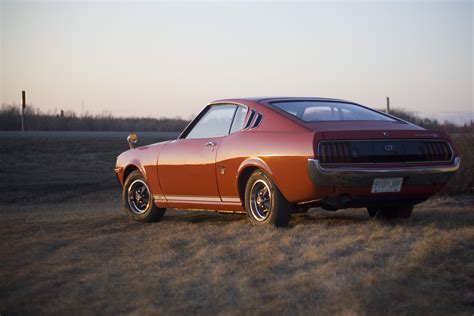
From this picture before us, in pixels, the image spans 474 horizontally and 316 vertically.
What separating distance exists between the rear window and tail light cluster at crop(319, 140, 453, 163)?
0.62 metres

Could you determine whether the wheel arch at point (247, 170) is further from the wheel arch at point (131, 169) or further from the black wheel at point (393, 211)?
the wheel arch at point (131, 169)

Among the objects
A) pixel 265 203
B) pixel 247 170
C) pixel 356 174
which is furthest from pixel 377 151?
pixel 247 170

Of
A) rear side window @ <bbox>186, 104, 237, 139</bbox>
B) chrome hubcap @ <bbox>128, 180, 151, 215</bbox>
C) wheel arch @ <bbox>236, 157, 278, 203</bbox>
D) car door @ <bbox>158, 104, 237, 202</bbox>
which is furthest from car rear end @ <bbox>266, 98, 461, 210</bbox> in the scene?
chrome hubcap @ <bbox>128, 180, 151, 215</bbox>

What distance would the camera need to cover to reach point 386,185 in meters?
7.61

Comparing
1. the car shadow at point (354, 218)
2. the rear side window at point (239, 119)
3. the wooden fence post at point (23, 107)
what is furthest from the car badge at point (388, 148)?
the wooden fence post at point (23, 107)

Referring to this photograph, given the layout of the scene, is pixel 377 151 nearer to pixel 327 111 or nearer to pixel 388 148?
pixel 388 148

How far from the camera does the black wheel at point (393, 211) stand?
8688 mm

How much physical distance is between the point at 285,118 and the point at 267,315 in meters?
3.05

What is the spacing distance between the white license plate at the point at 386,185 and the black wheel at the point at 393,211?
3.34 feet

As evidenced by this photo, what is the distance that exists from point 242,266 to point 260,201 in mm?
1864

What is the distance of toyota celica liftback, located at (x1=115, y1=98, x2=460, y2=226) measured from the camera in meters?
7.45

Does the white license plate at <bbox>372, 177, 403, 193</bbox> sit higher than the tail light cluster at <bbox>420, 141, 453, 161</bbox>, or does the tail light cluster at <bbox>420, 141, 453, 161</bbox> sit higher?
the tail light cluster at <bbox>420, 141, 453, 161</bbox>

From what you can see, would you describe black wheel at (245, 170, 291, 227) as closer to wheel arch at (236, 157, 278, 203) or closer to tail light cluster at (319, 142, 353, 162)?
wheel arch at (236, 157, 278, 203)

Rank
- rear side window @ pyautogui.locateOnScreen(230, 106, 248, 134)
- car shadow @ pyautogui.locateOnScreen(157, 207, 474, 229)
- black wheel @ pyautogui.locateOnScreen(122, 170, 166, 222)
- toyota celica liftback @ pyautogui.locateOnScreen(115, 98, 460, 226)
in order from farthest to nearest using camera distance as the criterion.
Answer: black wheel @ pyautogui.locateOnScreen(122, 170, 166, 222), rear side window @ pyautogui.locateOnScreen(230, 106, 248, 134), car shadow @ pyautogui.locateOnScreen(157, 207, 474, 229), toyota celica liftback @ pyautogui.locateOnScreen(115, 98, 460, 226)
